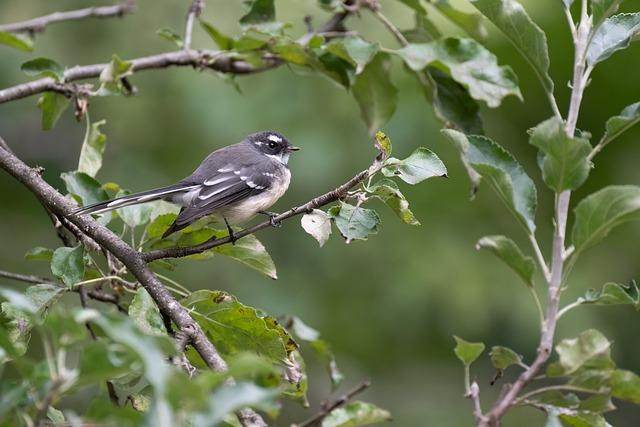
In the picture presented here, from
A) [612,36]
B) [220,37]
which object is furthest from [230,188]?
[612,36]

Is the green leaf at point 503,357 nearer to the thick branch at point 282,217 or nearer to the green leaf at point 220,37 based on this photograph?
the thick branch at point 282,217

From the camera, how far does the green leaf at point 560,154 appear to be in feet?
6.41

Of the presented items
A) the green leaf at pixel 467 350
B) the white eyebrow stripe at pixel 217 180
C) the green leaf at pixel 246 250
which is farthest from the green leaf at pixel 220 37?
the green leaf at pixel 467 350

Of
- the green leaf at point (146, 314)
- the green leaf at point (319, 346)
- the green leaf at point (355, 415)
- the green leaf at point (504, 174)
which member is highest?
the green leaf at point (504, 174)

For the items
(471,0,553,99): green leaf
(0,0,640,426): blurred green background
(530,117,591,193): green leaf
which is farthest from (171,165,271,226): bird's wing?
(0,0,640,426): blurred green background

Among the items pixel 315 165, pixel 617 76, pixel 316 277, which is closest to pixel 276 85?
pixel 315 165

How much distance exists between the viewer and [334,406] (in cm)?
227

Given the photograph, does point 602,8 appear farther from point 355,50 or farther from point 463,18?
point 463,18

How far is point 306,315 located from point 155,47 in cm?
265

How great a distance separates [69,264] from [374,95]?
1647 millimetres

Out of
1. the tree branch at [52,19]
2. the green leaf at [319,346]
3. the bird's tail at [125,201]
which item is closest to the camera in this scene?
the bird's tail at [125,201]

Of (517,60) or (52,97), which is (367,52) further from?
(517,60)

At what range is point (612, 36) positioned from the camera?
2533 millimetres

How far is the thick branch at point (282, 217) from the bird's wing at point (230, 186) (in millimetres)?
753
